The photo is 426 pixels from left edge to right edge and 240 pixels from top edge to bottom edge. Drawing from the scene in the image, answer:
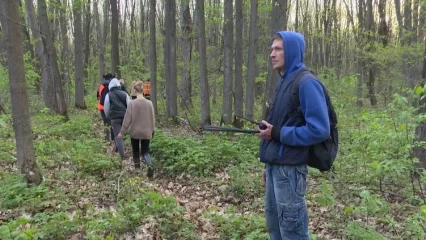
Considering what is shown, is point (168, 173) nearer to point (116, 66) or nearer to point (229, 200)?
point (229, 200)

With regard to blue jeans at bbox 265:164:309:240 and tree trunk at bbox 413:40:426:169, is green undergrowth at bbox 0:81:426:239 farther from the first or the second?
blue jeans at bbox 265:164:309:240

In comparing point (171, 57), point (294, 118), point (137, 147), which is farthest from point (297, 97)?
point (171, 57)

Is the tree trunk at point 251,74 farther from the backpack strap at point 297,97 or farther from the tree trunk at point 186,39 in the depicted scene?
the backpack strap at point 297,97

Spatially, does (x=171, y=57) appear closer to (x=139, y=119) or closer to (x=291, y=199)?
(x=139, y=119)

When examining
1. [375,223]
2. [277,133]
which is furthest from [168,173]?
[277,133]

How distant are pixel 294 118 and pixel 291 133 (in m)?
0.19

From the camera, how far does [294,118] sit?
3000mm

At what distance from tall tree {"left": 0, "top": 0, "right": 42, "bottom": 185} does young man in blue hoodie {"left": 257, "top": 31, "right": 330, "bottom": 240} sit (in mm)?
4399

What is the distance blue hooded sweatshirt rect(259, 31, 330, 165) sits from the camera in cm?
279

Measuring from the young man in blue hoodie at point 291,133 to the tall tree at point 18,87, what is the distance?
4399mm

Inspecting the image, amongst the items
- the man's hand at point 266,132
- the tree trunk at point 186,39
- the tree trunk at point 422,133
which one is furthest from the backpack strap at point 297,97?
the tree trunk at point 186,39

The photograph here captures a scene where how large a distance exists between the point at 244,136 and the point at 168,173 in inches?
144

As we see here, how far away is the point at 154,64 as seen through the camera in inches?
619

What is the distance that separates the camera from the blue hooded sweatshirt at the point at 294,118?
9.16ft
